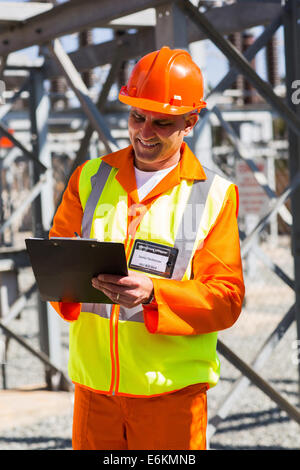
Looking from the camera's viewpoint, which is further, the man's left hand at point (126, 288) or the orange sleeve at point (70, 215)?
the orange sleeve at point (70, 215)

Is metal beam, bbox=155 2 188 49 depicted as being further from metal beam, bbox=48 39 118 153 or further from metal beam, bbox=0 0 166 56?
metal beam, bbox=48 39 118 153

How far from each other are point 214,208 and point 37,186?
14.2ft

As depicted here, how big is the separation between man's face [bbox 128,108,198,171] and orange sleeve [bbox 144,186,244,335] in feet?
0.92

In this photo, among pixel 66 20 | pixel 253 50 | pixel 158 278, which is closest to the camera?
pixel 158 278

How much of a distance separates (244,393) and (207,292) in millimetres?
4672

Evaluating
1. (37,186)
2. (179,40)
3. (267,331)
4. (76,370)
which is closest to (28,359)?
(37,186)

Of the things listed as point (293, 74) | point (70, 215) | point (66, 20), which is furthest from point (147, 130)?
point (66, 20)

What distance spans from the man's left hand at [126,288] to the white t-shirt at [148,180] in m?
0.38

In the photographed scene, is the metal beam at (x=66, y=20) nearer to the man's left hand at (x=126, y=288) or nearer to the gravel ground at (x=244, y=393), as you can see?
the man's left hand at (x=126, y=288)

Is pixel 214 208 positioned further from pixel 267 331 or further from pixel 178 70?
pixel 267 331

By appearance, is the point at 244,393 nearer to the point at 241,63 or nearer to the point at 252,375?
the point at 252,375

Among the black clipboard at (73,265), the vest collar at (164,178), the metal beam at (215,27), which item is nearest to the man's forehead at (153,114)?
the vest collar at (164,178)

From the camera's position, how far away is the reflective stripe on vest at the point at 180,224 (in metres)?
2.45

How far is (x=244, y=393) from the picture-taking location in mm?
6773
